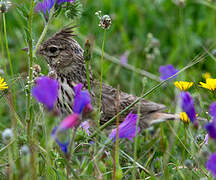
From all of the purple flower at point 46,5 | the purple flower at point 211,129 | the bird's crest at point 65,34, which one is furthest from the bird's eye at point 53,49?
the purple flower at point 211,129

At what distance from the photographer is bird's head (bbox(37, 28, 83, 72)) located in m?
4.73

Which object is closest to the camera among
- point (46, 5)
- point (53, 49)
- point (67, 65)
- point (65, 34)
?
point (46, 5)

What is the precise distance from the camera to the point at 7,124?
537 cm

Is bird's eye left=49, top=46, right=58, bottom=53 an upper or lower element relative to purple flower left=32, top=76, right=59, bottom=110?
lower

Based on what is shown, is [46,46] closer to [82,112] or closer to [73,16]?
[73,16]

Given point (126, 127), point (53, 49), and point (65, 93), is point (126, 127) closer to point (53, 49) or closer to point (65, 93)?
point (65, 93)

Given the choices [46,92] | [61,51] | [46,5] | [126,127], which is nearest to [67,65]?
[61,51]

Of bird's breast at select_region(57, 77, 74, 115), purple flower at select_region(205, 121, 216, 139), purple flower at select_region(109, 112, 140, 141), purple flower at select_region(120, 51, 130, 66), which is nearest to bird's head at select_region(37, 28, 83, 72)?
bird's breast at select_region(57, 77, 74, 115)

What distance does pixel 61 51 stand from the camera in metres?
4.82

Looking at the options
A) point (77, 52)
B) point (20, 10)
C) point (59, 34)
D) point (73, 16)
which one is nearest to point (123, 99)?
point (77, 52)

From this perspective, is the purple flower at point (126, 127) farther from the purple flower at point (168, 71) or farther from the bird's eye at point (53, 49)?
the purple flower at point (168, 71)

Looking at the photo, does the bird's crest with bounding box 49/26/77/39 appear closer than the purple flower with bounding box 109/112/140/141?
No

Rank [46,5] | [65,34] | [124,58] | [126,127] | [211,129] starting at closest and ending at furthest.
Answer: [211,129], [126,127], [46,5], [65,34], [124,58]

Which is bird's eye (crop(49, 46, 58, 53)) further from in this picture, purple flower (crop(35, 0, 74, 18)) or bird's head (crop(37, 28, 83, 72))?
purple flower (crop(35, 0, 74, 18))
